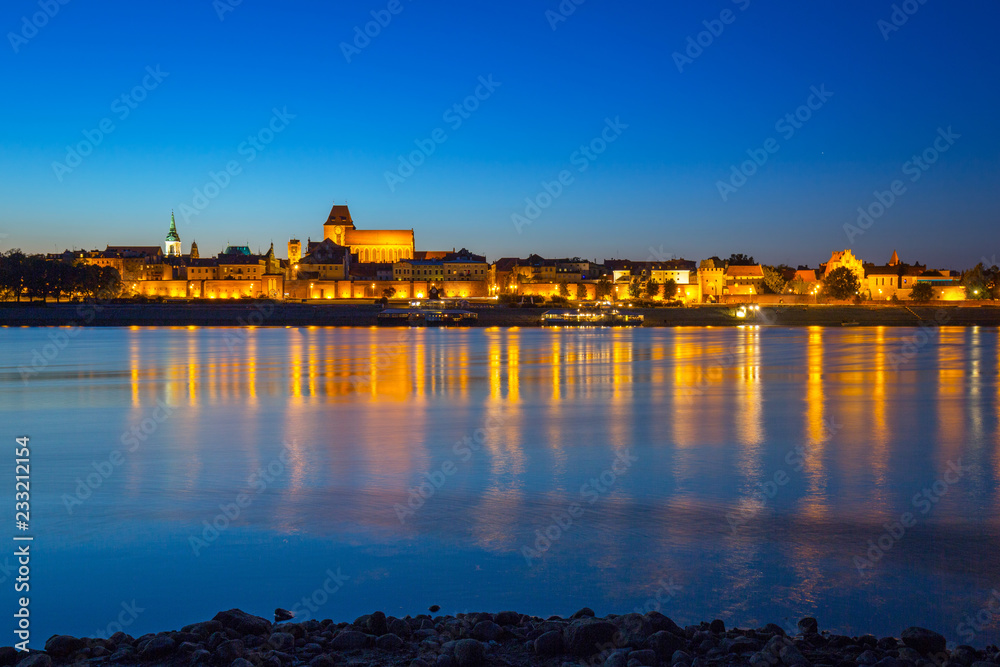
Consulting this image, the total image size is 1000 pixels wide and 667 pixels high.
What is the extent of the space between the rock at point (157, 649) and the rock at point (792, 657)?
2.76m

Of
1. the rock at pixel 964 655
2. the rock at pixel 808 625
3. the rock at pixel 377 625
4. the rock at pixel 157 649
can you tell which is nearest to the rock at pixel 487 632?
the rock at pixel 377 625

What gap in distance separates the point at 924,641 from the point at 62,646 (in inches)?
157

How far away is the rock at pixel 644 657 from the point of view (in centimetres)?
383

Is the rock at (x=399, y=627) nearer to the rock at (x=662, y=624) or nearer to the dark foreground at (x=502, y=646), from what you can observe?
the dark foreground at (x=502, y=646)

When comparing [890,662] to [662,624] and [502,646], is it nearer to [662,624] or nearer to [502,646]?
[662,624]

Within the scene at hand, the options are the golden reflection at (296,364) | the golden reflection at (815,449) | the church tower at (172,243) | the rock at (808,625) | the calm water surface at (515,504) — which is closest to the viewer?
the rock at (808,625)

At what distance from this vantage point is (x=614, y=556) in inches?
223

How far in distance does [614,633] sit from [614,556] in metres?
1.58

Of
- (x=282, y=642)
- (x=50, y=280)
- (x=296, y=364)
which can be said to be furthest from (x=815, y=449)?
(x=50, y=280)

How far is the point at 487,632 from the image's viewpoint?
4168mm

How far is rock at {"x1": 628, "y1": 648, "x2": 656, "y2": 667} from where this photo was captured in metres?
3.83

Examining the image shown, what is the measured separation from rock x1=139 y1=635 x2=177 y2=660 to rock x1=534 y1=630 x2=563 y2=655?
66.4 inches

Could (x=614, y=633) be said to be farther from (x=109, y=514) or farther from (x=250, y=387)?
(x=250, y=387)

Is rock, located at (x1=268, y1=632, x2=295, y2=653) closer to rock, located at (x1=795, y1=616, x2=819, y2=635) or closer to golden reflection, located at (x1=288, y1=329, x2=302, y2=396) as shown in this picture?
rock, located at (x1=795, y1=616, x2=819, y2=635)
